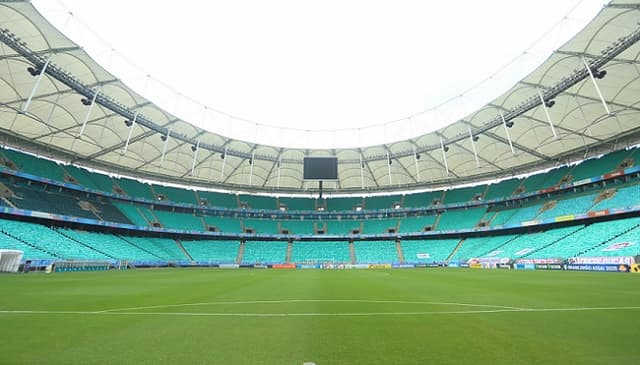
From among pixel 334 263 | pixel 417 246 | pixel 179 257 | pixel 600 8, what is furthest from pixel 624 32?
pixel 179 257

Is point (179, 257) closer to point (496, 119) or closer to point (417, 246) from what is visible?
point (417, 246)

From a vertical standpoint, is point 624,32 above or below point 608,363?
above

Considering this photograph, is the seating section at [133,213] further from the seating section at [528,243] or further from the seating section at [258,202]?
the seating section at [528,243]

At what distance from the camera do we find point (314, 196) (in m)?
61.7

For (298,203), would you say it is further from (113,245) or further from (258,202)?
(113,245)

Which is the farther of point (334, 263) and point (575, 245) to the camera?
point (334, 263)

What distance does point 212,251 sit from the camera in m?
47.0

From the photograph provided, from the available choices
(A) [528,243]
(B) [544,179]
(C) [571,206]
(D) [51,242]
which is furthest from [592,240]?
(D) [51,242]

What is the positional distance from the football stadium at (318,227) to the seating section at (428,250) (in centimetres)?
46

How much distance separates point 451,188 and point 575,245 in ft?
84.4

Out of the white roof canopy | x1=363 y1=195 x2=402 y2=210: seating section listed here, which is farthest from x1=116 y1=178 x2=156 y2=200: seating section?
x1=363 y1=195 x2=402 y2=210: seating section

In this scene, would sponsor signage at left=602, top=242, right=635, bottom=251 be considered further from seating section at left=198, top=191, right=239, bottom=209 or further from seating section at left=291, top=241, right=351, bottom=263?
seating section at left=198, top=191, right=239, bottom=209

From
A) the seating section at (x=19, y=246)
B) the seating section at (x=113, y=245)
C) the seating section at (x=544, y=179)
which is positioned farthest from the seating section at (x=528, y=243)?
the seating section at (x=19, y=246)

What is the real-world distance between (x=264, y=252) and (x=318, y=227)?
12.5 meters
